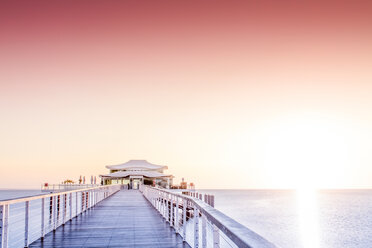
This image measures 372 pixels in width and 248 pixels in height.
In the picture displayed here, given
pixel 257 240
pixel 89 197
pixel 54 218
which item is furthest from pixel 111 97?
pixel 257 240

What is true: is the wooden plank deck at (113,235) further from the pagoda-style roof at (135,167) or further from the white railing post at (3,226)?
the pagoda-style roof at (135,167)

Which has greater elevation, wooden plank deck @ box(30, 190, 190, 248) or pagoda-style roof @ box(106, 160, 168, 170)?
pagoda-style roof @ box(106, 160, 168, 170)

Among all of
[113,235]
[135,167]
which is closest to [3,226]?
[113,235]

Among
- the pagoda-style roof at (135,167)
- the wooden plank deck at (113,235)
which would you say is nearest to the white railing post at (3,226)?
the wooden plank deck at (113,235)

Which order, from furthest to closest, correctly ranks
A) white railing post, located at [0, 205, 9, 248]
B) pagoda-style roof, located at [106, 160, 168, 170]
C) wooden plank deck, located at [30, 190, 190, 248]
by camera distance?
pagoda-style roof, located at [106, 160, 168, 170] < wooden plank deck, located at [30, 190, 190, 248] < white railing post, located at [0, 205, 9, 248]

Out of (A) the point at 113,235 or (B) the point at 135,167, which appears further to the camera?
(B) the point at 135,167

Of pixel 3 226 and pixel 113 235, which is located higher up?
pixel 3 226

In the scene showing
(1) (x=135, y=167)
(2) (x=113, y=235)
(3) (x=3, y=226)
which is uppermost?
(1) (x=135, y=167)

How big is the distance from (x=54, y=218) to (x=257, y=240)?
25.5 ft

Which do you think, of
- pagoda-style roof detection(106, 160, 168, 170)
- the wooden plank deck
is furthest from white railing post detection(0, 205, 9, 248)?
pagoda-style roof detection(106, 160, 168, 170)

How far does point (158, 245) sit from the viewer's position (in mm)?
6539

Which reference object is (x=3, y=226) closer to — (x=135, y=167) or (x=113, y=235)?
(x=113, y=235)

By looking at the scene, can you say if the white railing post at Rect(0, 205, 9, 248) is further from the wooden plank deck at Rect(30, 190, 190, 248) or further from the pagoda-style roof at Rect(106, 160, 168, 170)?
the pagoda-style roof at Rect(106, 160, 168, 170)

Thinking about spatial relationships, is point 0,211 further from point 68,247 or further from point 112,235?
point 112,235
